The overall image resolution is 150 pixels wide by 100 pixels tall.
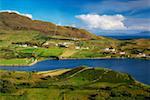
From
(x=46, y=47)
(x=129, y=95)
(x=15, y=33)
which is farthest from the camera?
(x=15, y=33)

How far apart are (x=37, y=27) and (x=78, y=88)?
53.9 metres

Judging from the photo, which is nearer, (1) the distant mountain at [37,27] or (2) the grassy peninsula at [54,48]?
(2) the grassy peninsula at [54,48]

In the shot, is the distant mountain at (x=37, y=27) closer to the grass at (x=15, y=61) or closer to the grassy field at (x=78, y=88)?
the grass at (x=15, y=61)

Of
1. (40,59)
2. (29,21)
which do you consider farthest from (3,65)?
(29,21)

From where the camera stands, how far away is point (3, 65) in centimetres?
3228

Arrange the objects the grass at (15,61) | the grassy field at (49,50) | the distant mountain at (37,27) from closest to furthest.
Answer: the grass at (15,61) → the grassy field at (49,50) → the distant mountain at (37,27)

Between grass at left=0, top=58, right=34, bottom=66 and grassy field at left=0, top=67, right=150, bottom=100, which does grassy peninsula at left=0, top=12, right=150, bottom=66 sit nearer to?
grass at left=0, top=58, right=34, bottom=66

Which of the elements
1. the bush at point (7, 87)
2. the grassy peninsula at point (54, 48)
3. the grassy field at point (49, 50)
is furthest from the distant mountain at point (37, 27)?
the bush at point (7, 87)

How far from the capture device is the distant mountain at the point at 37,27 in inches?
2564

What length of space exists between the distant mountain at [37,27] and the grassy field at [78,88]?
137 ft

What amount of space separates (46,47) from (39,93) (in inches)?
1156

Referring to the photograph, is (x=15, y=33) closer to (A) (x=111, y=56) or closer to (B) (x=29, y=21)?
(B) (x=29, y=21)

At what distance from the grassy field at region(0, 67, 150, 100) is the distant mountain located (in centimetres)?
4173

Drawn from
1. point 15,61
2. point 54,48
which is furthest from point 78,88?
point 54,48
